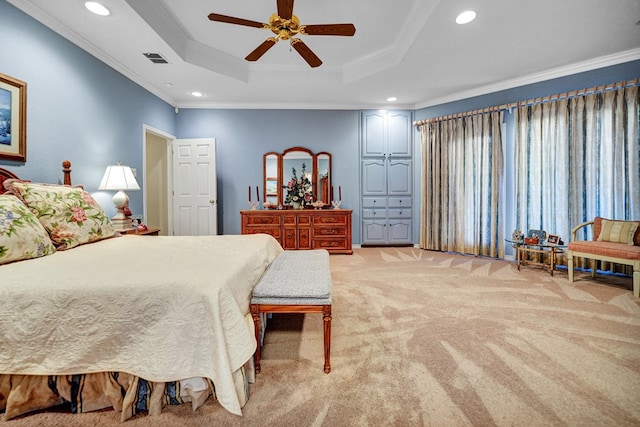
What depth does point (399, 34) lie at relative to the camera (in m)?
3.43

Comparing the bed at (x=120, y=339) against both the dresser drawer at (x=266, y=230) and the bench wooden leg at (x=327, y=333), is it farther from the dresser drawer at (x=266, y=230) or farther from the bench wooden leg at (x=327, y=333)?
the dresser drawer at (x=266, y=230)

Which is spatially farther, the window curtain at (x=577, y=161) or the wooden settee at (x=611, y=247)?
the window curtain at (x=577, y=161)

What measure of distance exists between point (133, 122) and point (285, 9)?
291cm

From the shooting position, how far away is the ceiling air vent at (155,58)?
3.37 meters

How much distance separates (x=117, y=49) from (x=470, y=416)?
4.50 m

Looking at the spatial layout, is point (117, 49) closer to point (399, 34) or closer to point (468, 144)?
point (399, 34)

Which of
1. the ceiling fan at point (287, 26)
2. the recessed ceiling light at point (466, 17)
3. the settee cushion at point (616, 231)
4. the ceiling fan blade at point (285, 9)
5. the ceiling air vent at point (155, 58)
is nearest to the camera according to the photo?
the ceiling fan blade at point (285, 9)

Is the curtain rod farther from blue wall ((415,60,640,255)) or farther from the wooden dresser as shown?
the wooden dresser

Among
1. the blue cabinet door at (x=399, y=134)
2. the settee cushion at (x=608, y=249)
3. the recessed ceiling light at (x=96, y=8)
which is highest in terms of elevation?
the recessed ceiling light at (x=96, y=8)

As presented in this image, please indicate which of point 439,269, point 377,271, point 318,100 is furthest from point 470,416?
point 318,100

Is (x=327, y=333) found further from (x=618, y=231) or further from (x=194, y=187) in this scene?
(x=194, y=187)

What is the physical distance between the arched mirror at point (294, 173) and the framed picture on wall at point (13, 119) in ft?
10.8

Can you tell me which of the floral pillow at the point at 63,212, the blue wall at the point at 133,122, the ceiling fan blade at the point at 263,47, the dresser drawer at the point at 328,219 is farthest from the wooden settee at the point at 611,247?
the floral pillow at the point at 63,212

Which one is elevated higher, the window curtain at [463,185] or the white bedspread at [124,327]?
the window curtain at [463,185]
